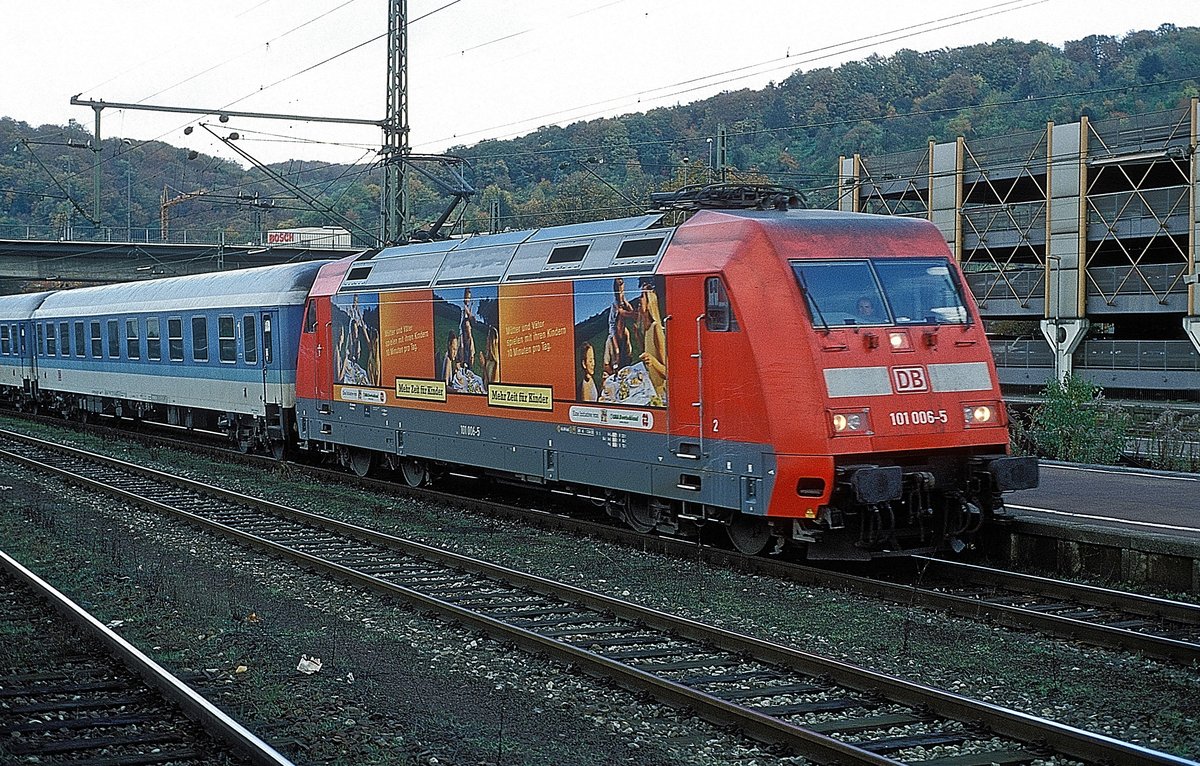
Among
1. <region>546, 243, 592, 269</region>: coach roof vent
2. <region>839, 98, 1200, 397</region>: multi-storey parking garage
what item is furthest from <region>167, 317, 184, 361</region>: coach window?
<region>839, 98, 1200, 397</region>: multi-storey parking garage

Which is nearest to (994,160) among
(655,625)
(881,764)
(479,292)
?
(479,292)

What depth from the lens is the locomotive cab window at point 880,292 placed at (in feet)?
39.1

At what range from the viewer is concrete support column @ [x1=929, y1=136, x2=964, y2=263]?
4491cm

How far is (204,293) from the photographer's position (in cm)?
2559

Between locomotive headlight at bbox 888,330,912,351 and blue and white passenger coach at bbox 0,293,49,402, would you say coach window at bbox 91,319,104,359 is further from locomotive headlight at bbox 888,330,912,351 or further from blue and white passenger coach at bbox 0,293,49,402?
locomotive headlight at bbox 888,330,912,351

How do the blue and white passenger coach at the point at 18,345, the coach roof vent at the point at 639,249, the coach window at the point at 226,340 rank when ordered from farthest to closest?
the blue and white passenger coach at the point at 18,345
the coach window at the point at 226,340
the coach roof vent at the point at 639,249

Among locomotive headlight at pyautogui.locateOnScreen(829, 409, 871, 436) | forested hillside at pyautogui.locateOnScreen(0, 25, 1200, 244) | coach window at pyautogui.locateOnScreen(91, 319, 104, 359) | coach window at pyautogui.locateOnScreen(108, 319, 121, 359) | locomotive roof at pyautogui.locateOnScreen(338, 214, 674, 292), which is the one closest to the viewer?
locomotive headlight at pyautogui.locateOnScreen(829, 409, 871, 436)

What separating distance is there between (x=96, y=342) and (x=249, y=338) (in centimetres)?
1018

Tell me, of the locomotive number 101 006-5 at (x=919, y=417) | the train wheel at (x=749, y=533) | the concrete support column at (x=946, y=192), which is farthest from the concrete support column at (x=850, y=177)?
the locomotive number 101 006-5 at (x=919, y=417)

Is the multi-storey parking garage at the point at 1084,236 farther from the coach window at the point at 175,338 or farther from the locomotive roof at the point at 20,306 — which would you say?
the locomotive roof at the point at 20,306

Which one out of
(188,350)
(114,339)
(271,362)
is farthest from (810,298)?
(114,339)

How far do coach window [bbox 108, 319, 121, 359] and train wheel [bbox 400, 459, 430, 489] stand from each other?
13.7m

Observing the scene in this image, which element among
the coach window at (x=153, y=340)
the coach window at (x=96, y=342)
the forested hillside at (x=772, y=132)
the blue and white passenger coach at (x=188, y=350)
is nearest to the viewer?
the blue and white passenger coach at (x=188, y=350)

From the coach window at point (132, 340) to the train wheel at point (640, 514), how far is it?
18045 millimetres
